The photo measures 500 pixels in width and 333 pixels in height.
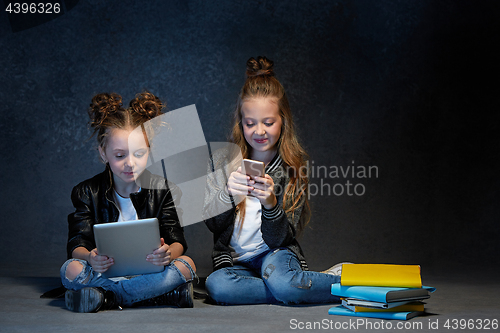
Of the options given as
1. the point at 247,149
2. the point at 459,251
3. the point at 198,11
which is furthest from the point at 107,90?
the point at 459,251

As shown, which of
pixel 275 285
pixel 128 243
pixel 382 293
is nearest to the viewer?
pixel 382 293

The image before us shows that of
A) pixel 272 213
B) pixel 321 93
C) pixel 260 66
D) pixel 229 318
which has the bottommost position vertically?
pixel 229 318

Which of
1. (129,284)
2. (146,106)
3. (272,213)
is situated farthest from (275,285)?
(146,106)

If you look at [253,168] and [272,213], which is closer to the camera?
[253,168]

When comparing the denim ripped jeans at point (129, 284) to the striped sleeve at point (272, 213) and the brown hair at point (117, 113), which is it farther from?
the brown hair at point (117, 113)

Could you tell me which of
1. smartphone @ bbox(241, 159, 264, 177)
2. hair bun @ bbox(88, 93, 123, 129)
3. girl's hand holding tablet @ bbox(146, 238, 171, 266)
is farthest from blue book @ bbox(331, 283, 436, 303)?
hair bun @ bbox(88, 93, 123, 129)

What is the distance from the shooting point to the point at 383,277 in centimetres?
171

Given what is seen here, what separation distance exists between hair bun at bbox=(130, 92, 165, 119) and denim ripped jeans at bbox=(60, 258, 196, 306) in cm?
61

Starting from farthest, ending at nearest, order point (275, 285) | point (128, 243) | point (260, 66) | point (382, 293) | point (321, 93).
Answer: point (321, 93), point (260, 66), point (275, 285), point (128, 243), point (382, 293)

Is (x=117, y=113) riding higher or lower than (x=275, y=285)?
higher

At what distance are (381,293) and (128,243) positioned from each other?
2.72ft

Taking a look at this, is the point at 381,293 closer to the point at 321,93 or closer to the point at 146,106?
the point at 146,106

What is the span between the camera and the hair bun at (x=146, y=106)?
2.09 m

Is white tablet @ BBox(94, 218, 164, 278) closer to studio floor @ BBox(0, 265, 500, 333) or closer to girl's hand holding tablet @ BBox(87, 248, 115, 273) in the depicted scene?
girl's hand holding tablet @ BBox(87, 248, 115, 273)
